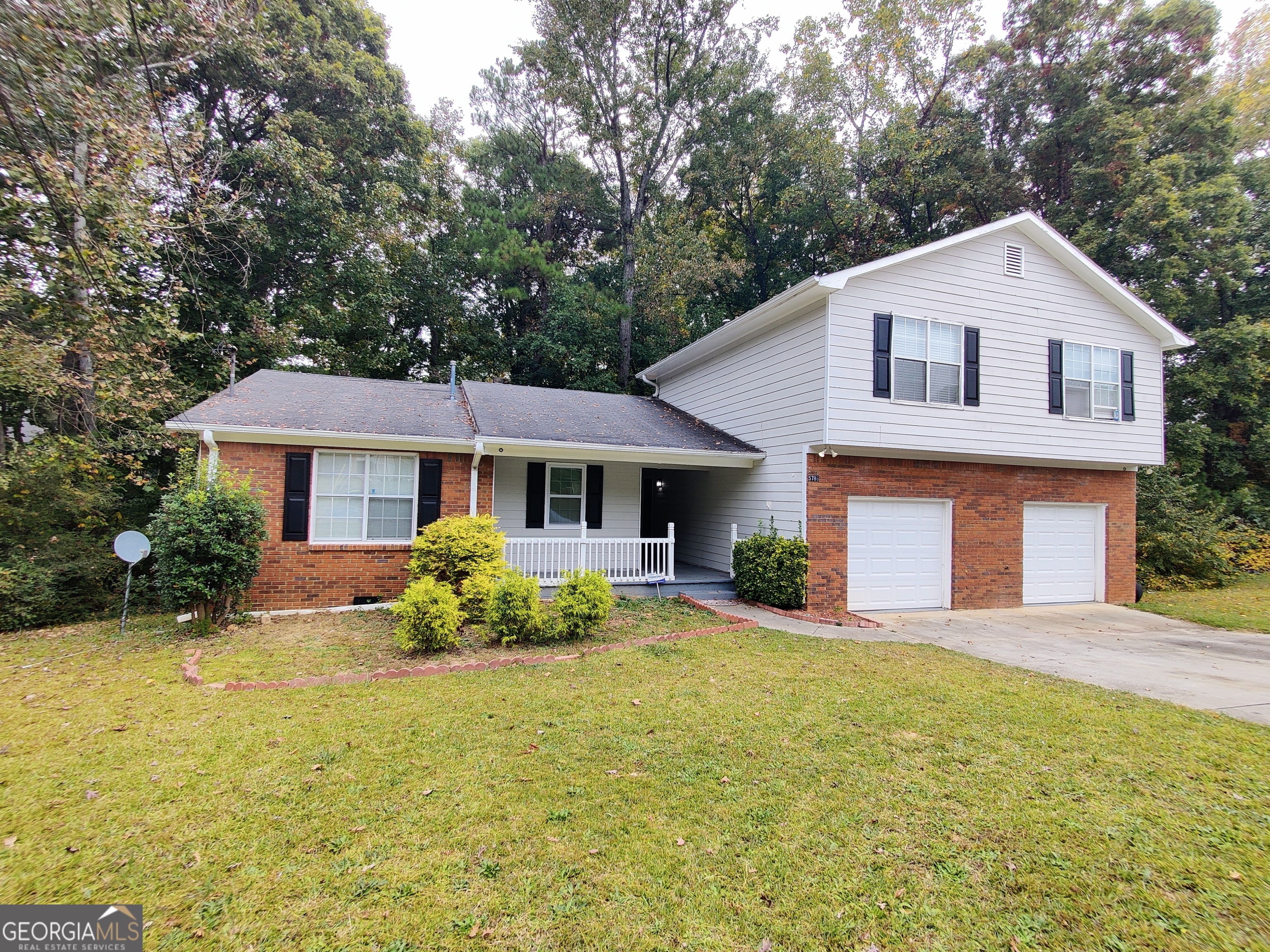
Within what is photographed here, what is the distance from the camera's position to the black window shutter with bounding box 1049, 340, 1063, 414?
10.6m

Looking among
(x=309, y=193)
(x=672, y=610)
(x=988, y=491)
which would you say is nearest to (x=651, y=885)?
(x=672, y=610)

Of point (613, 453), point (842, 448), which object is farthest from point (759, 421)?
point (613, 453)

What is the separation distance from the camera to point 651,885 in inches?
105

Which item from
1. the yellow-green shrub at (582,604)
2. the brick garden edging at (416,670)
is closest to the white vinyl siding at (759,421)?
the brick garden edging at (416,670)

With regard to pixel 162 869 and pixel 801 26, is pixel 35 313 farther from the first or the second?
pixel 801 26

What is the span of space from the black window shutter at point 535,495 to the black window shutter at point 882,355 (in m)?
6.61

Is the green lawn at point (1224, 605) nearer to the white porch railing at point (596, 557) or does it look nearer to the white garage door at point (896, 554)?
the white garage door at point (896, 554)

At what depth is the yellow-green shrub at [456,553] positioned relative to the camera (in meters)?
8.06

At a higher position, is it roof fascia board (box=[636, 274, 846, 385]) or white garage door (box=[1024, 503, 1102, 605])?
roof fascia board (box=[636, 274, 846, 385])

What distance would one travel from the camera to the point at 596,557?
34.7 ft

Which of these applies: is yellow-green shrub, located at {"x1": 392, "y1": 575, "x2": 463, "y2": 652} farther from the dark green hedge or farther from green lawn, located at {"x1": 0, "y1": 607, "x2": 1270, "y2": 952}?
the dark green hedge

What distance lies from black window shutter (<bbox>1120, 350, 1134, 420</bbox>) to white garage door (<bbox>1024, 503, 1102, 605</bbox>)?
204cm

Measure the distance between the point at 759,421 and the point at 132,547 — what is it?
10415 mm

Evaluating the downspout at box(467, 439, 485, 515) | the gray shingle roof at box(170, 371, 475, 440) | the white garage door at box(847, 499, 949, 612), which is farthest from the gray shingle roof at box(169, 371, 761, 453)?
the white garage door at box(847, 499, 949, 612)
